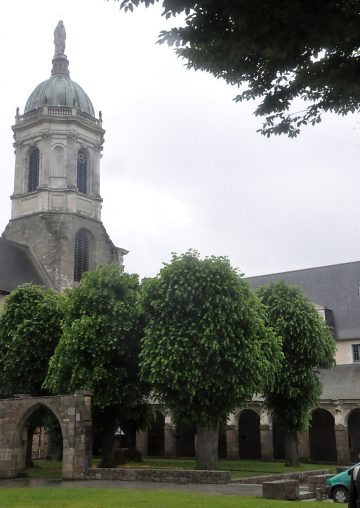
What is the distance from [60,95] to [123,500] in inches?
1839

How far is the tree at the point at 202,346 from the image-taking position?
2953 cm

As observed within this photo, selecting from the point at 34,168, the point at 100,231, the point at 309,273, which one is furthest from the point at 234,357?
the point at 34,168

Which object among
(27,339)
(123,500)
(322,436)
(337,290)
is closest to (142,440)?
(322,436)

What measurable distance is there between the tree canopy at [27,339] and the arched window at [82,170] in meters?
20.8

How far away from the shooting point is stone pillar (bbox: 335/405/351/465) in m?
41.0

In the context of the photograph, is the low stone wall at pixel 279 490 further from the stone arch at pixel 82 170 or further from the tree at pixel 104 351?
the stone arch at pixel 82 170

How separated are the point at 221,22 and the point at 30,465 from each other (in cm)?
3285

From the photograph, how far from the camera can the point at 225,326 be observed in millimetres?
30312

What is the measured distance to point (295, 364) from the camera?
37.4 metres

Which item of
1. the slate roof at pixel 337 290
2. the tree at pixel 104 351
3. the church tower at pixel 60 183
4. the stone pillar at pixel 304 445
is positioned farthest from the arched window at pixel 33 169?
the stone pillar at pixel 304 445

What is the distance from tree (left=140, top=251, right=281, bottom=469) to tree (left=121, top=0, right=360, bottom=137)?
18.4 metres

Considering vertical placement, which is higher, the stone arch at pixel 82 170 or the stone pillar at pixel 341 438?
the stone arch at pixel 82 170

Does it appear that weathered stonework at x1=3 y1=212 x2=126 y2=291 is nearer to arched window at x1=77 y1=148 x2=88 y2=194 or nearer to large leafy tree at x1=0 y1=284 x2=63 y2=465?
arched window at x1=77 y1=148 x2=88 y2=194

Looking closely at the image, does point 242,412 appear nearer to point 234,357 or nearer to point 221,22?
point 234,357
